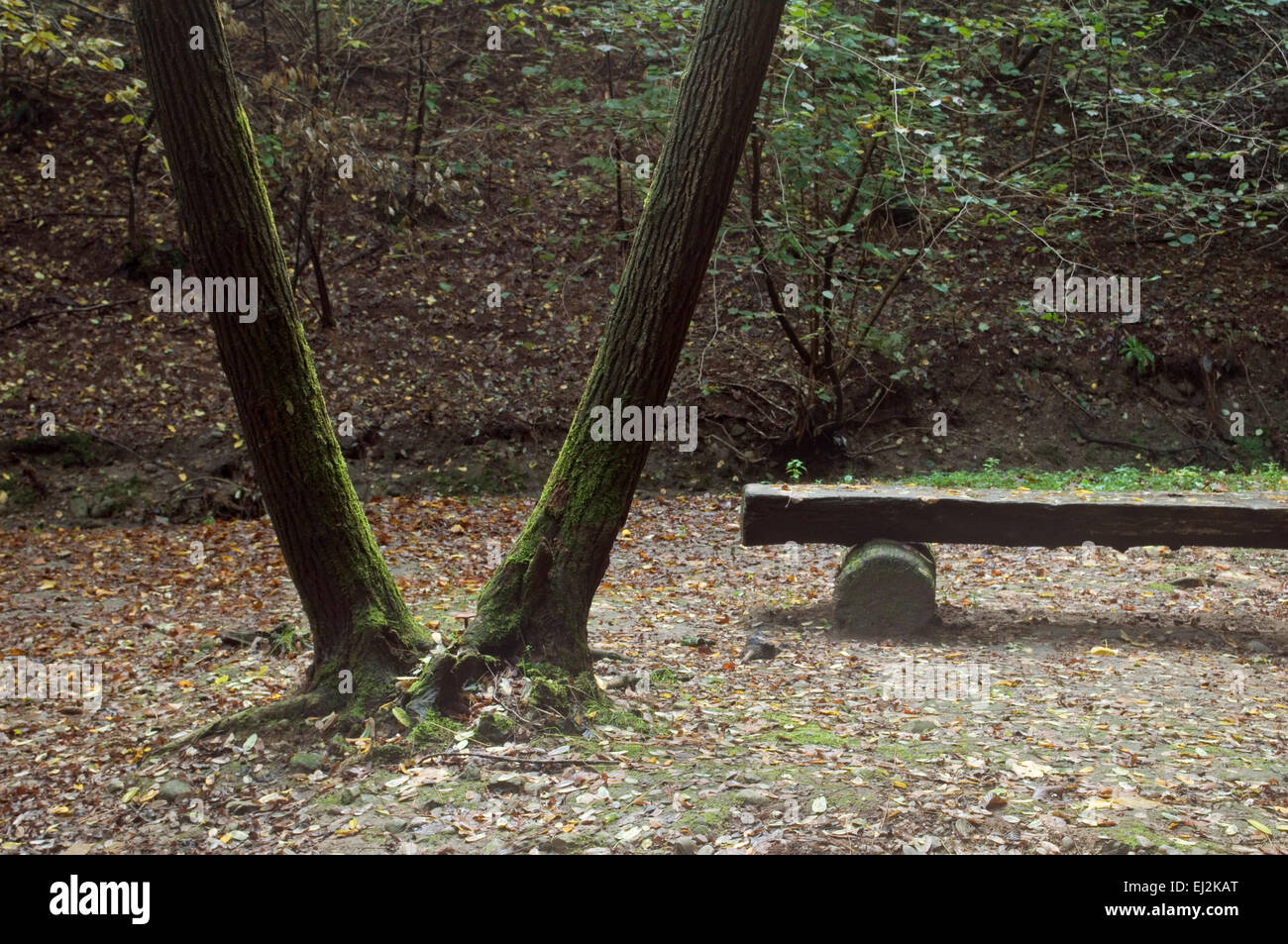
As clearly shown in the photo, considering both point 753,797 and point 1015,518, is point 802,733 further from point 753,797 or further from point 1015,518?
point 1015,518

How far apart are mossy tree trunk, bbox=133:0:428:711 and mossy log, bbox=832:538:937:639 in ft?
9.24

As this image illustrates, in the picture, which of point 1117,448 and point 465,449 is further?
point 1117,448

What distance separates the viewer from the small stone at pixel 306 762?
13.7 ft

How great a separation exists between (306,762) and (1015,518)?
4327 mm

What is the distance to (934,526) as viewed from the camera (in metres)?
6.43

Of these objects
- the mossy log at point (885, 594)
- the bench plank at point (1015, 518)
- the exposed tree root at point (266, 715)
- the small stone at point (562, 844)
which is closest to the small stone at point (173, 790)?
the exposed tree root at point (266, 715)

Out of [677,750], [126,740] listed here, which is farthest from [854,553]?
[126,740]

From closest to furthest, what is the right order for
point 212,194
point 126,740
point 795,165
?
point 212,194
point 126,740
point 795,165

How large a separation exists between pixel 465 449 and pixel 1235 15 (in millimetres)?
11789

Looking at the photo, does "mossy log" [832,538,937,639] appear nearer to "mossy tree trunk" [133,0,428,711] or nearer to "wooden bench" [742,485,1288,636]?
"wooden bench" [742,485,1288,636]

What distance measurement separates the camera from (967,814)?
363cm

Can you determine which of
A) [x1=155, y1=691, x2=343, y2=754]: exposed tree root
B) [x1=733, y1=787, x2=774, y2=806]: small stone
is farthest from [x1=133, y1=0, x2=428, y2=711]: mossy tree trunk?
[x1=733, y1=787, x2=774, y2=806]: small stone

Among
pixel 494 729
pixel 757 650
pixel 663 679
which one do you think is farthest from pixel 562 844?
pixel 757 650

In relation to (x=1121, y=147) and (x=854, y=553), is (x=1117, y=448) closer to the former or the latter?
(x=1121, y=147)
